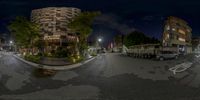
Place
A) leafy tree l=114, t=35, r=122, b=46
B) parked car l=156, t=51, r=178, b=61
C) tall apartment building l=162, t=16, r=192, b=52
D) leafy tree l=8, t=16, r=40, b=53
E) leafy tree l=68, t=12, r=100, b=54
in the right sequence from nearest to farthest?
1. parked car l=156, t=51, r=178, b=61
2. leafy tree l=68, t=12, r=100, b=54
3. leafy tree l=8, t=16, r=40, b=53
4. tall apartment building l=162, t=16, r=192, b=52
5. leafy tree l=114, t=35, r=122, b=46

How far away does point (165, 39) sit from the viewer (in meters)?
84.8

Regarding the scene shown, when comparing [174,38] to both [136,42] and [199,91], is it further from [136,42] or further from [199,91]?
[199,91]

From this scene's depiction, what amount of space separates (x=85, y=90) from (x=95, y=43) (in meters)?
91.2

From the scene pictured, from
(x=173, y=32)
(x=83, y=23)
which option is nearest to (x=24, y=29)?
(x=83, y=23)

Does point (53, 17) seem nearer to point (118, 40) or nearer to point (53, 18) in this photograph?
point (53, 18)

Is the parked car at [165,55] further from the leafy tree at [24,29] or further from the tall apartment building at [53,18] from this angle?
the tall apartment building at [53,18]

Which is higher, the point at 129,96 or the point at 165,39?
the point at 165,39

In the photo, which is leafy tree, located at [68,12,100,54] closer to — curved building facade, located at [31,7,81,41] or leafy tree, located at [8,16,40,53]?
leafy tree, located at [8,16,40,53]

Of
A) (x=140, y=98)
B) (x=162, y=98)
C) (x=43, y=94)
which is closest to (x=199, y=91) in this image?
(x=162, y=98)

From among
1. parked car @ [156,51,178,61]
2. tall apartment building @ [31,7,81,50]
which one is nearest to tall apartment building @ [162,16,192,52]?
parked car @ [156,51,178,61]

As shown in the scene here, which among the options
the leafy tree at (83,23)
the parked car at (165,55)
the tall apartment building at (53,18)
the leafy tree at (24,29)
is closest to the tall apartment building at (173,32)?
the parked car at (165,55)

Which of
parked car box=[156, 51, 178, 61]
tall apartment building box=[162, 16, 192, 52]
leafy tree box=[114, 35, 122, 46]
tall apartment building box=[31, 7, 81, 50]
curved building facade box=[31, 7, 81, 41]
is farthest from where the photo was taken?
leafy tree box=[114, 35, 122, 46]

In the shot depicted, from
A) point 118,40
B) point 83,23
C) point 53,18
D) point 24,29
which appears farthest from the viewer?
point 118,40

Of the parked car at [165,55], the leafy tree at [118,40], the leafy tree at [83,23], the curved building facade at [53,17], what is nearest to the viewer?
the parked car at [165,55]
